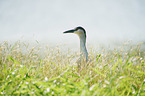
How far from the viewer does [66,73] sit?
8.07 feet

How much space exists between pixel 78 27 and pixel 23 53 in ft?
8.61

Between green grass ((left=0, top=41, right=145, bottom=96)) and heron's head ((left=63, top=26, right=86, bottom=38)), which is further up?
heron's head ((left=63, top=26, right=86, bottom=38))

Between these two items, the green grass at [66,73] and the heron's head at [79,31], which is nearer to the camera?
the green grass at [66,73]

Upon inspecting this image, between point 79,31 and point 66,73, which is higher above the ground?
point 79,31

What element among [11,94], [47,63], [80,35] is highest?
[80,35]

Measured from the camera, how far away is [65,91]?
81.4 inches

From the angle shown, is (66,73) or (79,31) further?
(79,31)

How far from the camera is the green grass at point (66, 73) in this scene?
2.17 metres

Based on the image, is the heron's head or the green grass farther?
the heron's head

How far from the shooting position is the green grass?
2168 mm

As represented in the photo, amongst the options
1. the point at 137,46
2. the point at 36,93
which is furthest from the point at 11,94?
the point at 137,46

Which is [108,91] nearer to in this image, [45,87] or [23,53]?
[45,87]

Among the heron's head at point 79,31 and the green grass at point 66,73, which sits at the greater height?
the heron's head at point 79,31

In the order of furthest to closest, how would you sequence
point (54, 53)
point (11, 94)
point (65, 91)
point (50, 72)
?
point (54, 53), point (50, 72), point (11, 94), point (65, 91)
